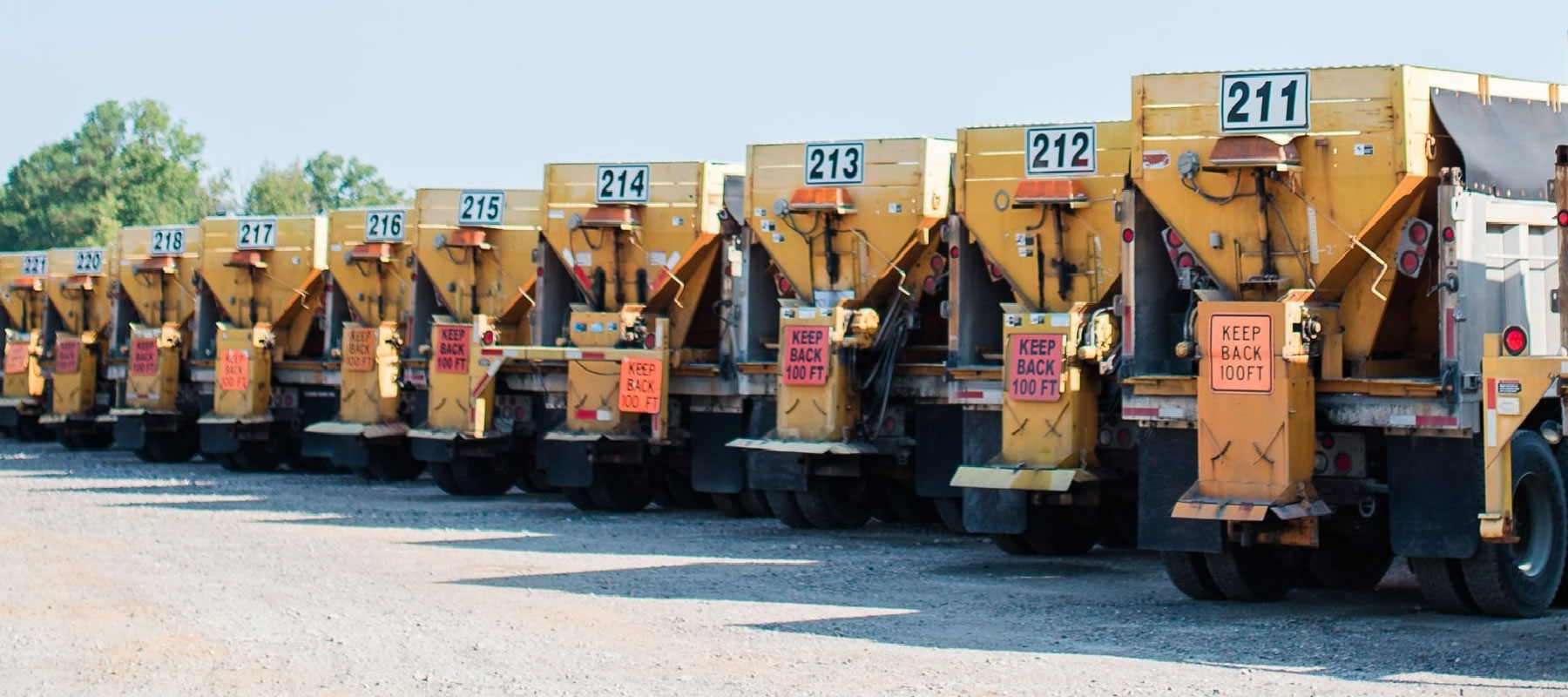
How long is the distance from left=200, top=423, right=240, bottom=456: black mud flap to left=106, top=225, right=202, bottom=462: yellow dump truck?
130 cm

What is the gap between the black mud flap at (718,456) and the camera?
18.8 m

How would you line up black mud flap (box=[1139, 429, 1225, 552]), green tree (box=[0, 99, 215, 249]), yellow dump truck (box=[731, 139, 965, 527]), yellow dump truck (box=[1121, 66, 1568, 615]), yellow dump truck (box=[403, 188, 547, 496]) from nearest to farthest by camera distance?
yellow dump truck (box=[1121, 66, 1568, 615])
black mud flap (box=[1139, 429, 1225, 552])
yellow dump truck (box=[731, 139, 965, 527])
yellow dump truck (box=[403, 188, 547, 496])
green tree (box=[0, 99, 215, 249])

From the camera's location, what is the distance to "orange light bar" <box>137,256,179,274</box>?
27.7 m

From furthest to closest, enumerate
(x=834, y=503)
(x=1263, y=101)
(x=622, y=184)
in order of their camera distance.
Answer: (x=622, y=184)
(x=834, y=503)
(x=1263, y=101)

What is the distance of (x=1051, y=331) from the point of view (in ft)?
49.0

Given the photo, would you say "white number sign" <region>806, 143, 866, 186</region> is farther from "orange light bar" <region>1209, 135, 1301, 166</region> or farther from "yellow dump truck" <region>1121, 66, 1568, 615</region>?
"orange light bar" <region>1209, 135, 1301, 166</region>

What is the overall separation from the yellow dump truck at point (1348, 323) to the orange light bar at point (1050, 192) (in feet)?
7.80

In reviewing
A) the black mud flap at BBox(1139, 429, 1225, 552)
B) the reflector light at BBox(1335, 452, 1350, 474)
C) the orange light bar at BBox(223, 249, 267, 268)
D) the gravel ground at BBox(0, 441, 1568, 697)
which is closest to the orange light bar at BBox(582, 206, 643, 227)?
the gravel ground at BBox(0, 441, 1568, 697)

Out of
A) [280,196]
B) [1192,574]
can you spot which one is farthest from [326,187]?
[1192,574]

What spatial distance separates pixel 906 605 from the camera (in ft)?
41.2

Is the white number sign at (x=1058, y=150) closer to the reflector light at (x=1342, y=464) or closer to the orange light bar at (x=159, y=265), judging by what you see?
the reflector light at (x=1342, y=464)

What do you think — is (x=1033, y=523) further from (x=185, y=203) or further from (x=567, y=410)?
(x=185, y=203)

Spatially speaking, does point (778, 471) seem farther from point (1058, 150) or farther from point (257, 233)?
point (257, 233)

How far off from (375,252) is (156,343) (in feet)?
14.8
